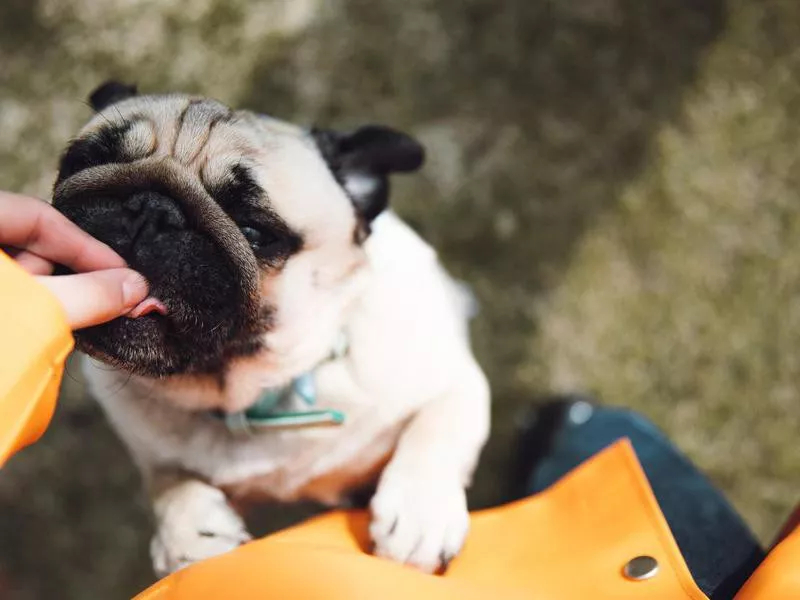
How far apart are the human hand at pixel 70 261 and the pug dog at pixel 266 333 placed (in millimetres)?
68

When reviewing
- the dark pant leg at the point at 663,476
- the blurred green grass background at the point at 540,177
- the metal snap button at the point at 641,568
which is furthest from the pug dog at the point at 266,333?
the blurred green grass background at the point at 540,177

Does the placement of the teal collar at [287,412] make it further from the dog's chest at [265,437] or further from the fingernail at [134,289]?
the fingernail at [134,289]

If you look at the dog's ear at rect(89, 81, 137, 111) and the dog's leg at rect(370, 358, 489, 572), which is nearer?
the dog's leg at rect(370, 358, 489, 572)

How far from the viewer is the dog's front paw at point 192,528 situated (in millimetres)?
1786

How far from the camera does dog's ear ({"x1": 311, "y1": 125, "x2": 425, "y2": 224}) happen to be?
1.91 metres

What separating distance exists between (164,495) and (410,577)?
0.80m

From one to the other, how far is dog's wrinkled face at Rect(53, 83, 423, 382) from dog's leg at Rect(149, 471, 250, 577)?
346mm

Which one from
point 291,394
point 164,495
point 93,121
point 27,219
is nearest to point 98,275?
point 27,219

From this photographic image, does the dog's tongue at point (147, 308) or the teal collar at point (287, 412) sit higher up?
the dog's tongue at point (147, 308)

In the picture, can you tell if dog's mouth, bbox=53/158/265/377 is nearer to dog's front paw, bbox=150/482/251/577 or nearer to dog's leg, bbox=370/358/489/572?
dog's front paw, bbox=150/482/251/577

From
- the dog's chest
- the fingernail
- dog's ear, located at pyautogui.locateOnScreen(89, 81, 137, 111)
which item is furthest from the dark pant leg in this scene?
dog's ear, located at pyautogui.locateOnScreen(89, 81, 137, 111)

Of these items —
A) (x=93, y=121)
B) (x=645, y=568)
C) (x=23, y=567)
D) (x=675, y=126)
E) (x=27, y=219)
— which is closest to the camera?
(x=27, y=219)

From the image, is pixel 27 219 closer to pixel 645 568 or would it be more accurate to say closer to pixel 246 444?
pixel 246 444

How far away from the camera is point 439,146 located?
301 centimetres
